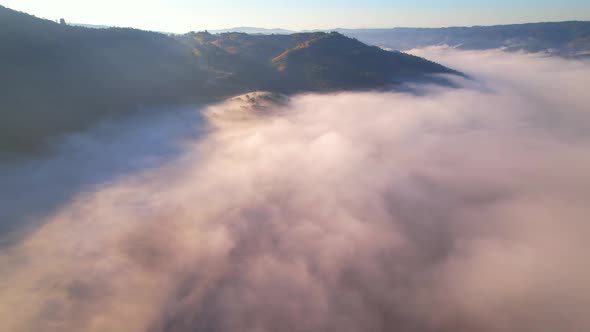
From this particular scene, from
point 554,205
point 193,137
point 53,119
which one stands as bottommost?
point 554,205

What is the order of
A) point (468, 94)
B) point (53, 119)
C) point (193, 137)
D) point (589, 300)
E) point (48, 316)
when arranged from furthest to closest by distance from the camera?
1. point (468, 94)
2. point (193, 137)
3. point (53, 119)
4. point (589, 300)
5. point (48, 316)

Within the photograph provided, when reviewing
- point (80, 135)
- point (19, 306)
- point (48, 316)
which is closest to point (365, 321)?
point (48, 316)

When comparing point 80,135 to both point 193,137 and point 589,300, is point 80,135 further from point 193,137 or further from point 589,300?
point 589,300

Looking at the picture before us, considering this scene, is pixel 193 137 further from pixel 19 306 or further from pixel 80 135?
pixel 19 306

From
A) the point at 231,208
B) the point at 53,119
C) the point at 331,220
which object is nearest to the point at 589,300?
the point at 331,220

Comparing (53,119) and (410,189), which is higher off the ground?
(53,119)

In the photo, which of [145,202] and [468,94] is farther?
[468,94]

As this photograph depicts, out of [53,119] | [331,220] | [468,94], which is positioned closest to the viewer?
[331,220]
